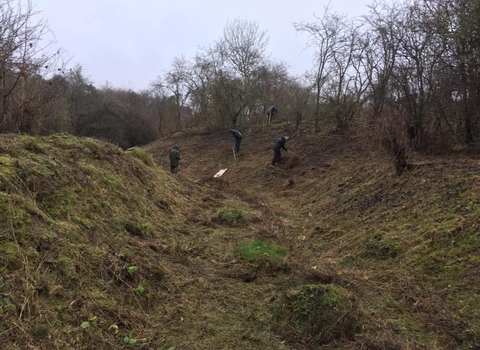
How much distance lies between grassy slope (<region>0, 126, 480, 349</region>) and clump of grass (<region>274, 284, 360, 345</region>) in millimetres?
72

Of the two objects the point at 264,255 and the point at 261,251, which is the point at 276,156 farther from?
the point at 264,255

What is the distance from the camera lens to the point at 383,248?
5848 millimetres

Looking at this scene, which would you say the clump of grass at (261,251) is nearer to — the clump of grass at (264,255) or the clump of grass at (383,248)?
the clump of grass at (264,255)

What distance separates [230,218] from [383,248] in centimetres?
325

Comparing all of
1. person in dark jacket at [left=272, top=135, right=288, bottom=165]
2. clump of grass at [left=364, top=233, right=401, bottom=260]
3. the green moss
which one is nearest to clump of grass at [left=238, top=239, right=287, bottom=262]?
clump of grass at [left=364, top=233, right=401, bottom=260]

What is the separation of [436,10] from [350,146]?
6.60m

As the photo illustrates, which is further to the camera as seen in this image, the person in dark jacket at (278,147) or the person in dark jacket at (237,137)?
the person in dark jacket at (237,137)

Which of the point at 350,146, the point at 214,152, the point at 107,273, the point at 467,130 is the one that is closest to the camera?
the point at 107,273

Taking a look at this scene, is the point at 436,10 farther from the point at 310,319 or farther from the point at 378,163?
the point at 310,319

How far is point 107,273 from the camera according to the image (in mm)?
4254

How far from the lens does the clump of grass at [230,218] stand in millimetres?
7997

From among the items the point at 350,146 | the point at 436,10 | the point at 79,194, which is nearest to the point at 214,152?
the point at 350,146

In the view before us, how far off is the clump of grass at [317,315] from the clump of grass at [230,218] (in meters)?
4.00

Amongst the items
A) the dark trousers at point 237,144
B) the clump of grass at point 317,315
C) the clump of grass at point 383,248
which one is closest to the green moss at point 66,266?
the clump of grass at point 317,315
